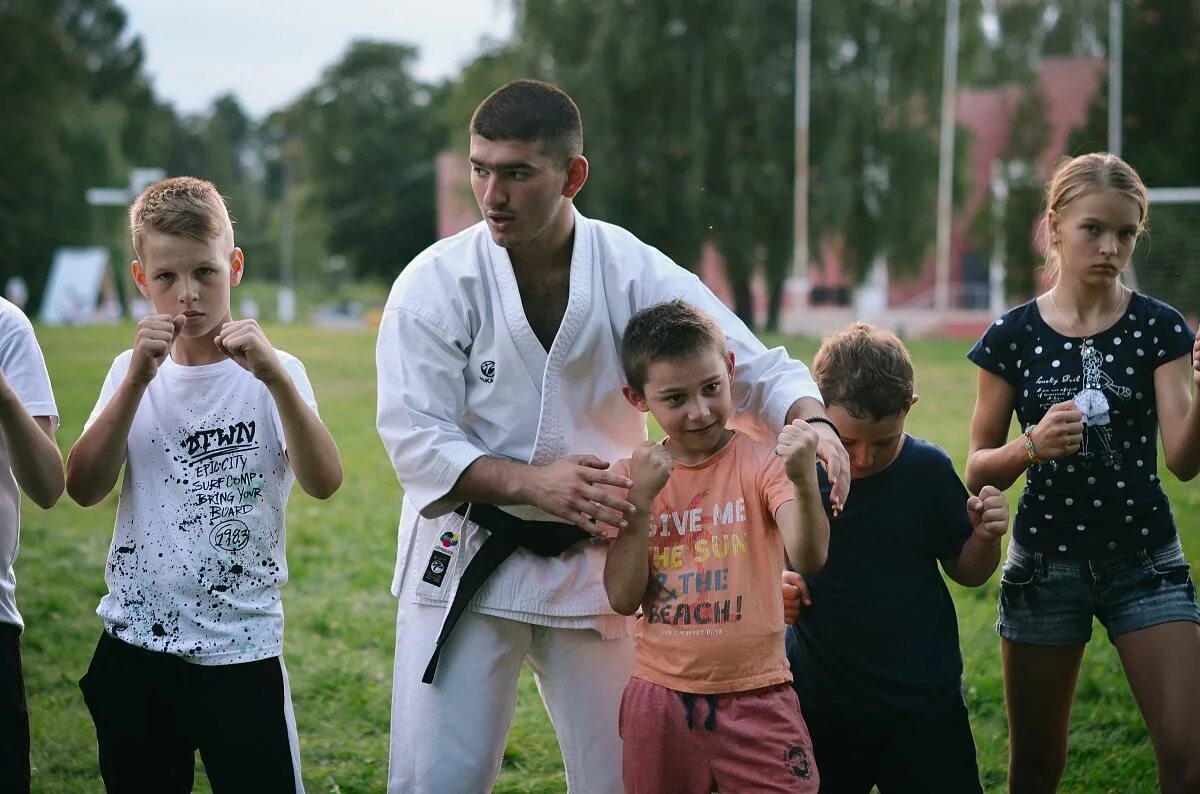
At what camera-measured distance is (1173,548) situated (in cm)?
381

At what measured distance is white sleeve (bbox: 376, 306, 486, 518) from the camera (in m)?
3.46

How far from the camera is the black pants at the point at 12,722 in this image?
332 centimetres

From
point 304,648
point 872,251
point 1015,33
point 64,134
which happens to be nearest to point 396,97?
point 64,134

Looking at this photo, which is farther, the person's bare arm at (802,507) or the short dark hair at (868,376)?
the short dark hair at (868,376)

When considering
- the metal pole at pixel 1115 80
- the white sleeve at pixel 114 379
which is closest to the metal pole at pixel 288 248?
the metal pole at pixel 1115 80

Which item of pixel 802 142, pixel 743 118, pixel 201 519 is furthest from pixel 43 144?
pixel 201 519

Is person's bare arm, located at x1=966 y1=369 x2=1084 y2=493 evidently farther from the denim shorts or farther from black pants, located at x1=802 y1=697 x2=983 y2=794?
black pants, located at x1=802 y1=697 x2=983 y2=794

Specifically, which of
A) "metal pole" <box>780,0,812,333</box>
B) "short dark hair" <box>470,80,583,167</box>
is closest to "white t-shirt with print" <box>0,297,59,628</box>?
"short dark hair" <box>470,80,583,167</box>

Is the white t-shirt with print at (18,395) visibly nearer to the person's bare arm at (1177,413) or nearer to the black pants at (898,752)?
the black pants at (898,752)

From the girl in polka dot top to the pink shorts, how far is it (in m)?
0.96

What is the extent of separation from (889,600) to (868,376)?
630 millimetres

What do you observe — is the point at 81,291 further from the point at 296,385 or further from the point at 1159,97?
the point at 296,385

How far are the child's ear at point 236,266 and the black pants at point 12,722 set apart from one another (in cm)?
113

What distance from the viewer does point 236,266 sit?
3.78m
